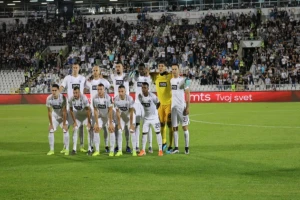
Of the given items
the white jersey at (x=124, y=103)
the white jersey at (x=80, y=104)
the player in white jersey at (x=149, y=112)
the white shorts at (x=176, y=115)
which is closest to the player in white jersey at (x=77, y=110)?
the white jersey at (x=80, y=104)

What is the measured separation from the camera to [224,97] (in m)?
41.6

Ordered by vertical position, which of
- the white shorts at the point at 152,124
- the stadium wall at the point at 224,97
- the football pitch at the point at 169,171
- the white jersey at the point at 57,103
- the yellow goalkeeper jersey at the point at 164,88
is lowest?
the stadium wall at the point at 224,97

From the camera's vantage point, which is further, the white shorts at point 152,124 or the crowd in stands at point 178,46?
the crowd in stands at point 178,46

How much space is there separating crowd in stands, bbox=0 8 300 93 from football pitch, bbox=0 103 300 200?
946 inches

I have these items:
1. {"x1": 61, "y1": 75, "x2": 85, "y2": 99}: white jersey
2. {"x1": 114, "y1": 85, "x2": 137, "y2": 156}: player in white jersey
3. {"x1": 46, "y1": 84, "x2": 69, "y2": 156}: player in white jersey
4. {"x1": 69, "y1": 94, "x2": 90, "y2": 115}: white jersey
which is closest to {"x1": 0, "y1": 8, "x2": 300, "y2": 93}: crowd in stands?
{"x1": 61, "y1": 75, "x2": 85, "y2": 99}: white jersey

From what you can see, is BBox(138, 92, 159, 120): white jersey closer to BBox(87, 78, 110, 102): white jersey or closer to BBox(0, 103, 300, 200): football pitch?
BBox(0, 103, 300, 200): football pitch

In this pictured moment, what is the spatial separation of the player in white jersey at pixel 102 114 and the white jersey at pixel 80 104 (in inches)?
11.1

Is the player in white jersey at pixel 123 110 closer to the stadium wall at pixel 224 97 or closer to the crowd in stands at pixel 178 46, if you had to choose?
the stadium wall at pixel 224 97

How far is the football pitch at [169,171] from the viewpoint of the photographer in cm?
1013

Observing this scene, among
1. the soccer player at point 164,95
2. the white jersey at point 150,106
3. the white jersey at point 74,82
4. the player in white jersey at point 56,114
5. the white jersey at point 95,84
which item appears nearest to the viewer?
the white jersey at point 150,106

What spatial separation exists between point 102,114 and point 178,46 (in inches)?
1380

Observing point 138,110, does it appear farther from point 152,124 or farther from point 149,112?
point 152,124

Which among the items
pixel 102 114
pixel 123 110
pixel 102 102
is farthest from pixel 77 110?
pixel 123 110

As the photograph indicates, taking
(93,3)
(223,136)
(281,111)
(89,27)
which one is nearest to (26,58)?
(89,27)
